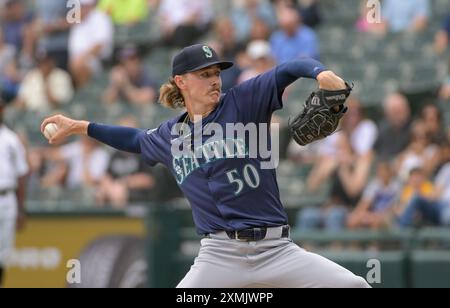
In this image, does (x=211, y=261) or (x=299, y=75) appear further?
(x=211, y=261)

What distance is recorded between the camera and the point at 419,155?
1068cm

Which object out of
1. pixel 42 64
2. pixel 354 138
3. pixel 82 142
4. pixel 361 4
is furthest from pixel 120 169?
pixel 361 4

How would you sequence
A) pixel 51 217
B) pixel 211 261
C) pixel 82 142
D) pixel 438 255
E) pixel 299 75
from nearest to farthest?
pixel 299 75 < pixel 211 261 < pixel 438 255 < pixel 51 217 < pixel 82 142

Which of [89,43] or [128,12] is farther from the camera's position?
[128,12]

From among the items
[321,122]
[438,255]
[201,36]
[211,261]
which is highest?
[201,36]

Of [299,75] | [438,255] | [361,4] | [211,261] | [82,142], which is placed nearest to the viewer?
[299,75]

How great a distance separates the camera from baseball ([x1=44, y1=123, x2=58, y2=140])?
628 centimetres

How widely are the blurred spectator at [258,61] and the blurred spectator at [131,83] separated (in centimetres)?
185

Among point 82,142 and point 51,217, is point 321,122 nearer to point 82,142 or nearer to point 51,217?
point 51,217

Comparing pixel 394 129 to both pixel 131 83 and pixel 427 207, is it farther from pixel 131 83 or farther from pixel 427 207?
pixel 131 83

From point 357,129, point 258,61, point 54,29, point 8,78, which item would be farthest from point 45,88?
point 357,129

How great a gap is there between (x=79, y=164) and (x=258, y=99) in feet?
23.0
